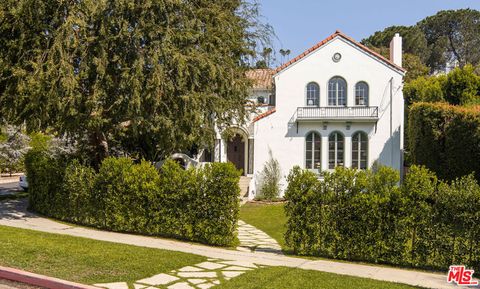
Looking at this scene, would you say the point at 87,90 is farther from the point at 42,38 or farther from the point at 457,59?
the point at 457,59

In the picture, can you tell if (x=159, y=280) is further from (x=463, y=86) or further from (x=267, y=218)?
(x=463, y=86)

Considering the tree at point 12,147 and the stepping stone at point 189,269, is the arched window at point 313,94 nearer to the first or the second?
the stepping stone at point 189,269

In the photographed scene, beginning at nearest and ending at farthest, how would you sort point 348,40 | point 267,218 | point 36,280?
point 36,280 < point 267,218 < point 348,40

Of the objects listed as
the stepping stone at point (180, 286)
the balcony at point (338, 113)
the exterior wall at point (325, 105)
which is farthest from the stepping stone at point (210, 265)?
the balcony at point (338, 113)

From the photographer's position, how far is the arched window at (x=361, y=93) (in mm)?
23516

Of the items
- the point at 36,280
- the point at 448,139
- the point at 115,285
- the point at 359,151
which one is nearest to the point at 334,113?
the point at 359,151

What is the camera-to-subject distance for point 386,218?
31.4ft

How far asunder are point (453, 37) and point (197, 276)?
70098 mm

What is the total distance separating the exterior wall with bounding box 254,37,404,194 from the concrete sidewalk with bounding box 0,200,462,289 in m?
12.6

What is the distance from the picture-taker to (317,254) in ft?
33.9

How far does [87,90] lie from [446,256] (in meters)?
10.9

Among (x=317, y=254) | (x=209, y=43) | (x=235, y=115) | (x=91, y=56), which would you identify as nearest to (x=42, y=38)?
(x=91, y=56)

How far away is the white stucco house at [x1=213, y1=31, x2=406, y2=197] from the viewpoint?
2325 centimetres

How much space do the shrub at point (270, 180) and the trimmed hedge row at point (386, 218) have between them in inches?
492
